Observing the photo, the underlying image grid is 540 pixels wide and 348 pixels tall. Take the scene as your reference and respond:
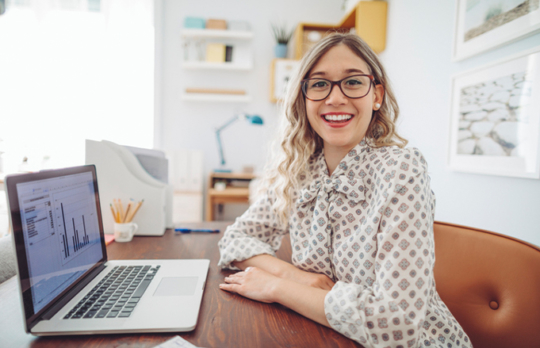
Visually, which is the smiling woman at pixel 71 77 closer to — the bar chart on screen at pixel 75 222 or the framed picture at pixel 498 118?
the bar chart on screen at pixel 75 222

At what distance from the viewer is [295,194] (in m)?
0.94

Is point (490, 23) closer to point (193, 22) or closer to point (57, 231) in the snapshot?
point (57, 231)

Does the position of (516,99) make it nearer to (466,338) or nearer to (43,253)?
(466,338)

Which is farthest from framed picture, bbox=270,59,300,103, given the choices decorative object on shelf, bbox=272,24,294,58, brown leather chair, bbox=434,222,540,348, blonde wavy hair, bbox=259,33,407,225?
brown leather chair, bbox=434,222,540,348

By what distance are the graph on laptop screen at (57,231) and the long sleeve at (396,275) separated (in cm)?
50

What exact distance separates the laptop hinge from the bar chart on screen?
0.20 ft

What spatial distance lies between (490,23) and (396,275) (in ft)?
4.61

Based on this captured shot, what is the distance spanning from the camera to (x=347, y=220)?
2.62 ft

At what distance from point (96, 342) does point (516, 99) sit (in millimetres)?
1582

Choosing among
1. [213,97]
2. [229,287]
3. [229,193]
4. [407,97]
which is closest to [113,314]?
[229,287]

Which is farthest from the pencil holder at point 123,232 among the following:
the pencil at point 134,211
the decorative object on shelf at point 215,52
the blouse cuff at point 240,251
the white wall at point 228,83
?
the decorative object on shelf at point 215,52

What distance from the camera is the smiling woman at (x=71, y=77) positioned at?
2.78m

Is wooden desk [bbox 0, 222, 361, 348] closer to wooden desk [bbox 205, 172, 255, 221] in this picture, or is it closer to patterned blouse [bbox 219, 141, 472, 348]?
patterned blouse [bbox 219, 141, 472, 348]

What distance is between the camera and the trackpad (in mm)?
656
